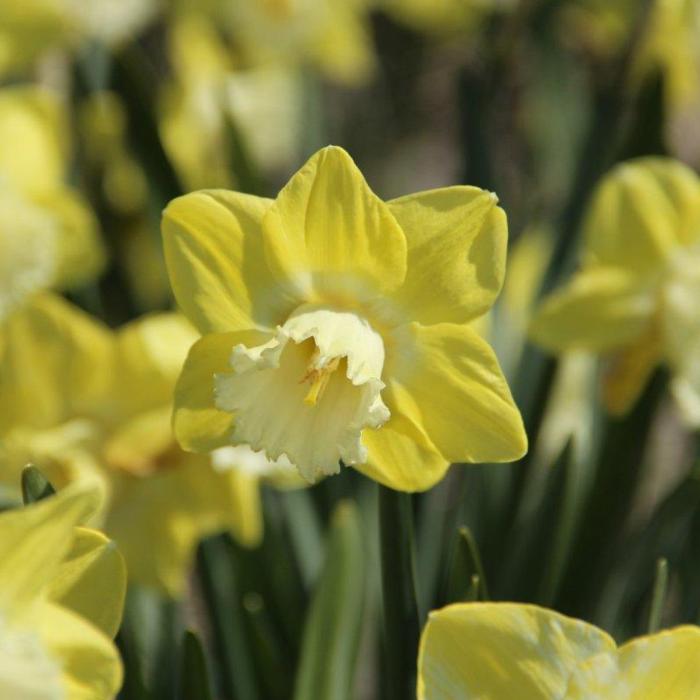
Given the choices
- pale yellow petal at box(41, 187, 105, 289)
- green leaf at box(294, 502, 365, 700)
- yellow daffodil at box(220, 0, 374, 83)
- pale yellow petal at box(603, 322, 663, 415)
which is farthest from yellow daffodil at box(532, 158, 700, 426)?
yellow daffodil at box(220, 0, 374, 83)

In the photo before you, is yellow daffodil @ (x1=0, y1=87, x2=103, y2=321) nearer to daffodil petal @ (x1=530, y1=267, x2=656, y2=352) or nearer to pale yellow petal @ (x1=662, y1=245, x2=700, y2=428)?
daffodil petal @ (x1=530, y1=267, x2=656, y2=352)

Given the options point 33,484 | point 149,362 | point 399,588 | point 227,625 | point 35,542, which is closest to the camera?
point 35,542

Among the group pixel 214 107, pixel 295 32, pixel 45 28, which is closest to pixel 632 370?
pixel 214 107

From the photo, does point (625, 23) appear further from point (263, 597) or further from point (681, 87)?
point (263, 597)

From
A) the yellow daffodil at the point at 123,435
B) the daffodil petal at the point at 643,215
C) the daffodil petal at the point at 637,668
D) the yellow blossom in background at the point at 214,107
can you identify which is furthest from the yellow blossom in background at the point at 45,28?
the daffodil petal at the point at 637,668

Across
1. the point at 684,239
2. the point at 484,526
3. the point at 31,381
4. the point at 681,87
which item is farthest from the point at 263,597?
the point at 681,87

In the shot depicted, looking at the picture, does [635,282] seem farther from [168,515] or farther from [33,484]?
[33,484]

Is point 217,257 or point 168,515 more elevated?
point 217,257
